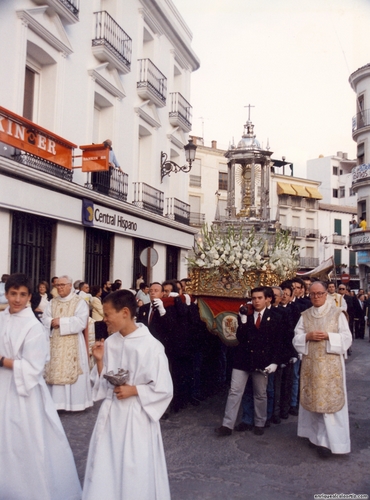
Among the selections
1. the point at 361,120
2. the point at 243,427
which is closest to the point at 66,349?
the point at 243,427

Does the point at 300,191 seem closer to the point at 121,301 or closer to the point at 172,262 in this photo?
the point at 172,262

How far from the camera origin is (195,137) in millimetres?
39719

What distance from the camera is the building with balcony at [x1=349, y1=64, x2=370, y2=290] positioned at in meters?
30.7

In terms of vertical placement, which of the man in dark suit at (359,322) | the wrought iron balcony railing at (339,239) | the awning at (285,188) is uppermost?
the awning at (285,188)

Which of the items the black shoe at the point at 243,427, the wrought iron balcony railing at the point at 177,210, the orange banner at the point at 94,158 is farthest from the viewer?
the wrought iron balcony railing at the point at 177,210

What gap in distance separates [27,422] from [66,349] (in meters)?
3.12

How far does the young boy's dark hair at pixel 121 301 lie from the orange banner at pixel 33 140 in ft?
24.3

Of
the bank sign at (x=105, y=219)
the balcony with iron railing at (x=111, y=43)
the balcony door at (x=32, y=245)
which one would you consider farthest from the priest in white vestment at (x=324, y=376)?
the balcony with iron railing at (x=111, y=43)

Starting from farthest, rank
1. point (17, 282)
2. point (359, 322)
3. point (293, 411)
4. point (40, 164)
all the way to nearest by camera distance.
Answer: point (359, 322), point (40, 164), point (293, 411), point (17, 282)

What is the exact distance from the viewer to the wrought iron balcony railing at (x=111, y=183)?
13.9 m

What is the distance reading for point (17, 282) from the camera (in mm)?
3969

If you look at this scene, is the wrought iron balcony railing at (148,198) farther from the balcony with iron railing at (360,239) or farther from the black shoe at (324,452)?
the balcony with iron railing at (360,239)

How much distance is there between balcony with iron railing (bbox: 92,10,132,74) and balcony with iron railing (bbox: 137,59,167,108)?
1.07 m

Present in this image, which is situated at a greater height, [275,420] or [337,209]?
[337,209]
